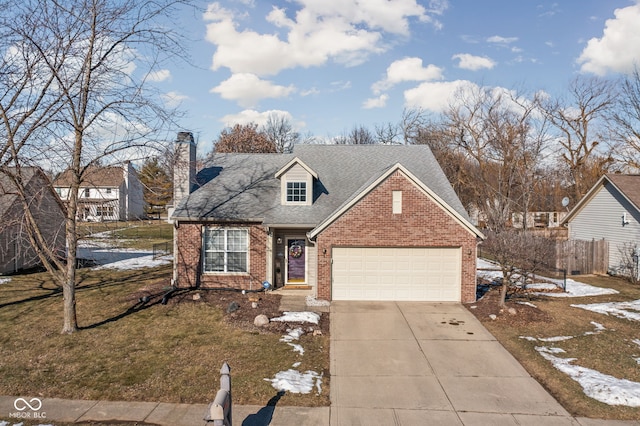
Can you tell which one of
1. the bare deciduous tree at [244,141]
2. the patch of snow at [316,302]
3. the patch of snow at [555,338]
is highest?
the bare deciduous tree at [244,141]

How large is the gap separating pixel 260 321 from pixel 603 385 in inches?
316

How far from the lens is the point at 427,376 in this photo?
8484 mm

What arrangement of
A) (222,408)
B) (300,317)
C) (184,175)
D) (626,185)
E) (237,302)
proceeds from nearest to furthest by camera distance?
(222,408) → (300,317) → (237,302) → (184,175) → (626,185)

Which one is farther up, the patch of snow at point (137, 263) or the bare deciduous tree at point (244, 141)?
the bare deciduous tree at point (244, 141)

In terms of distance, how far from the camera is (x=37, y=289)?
51.6 ft

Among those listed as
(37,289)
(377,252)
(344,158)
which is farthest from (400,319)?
(37,289)

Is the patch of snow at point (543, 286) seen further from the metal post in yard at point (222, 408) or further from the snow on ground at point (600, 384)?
the metal post in yard at point (222, 408)

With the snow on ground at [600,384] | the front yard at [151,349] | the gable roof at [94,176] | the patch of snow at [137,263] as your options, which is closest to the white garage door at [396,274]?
the front yard at [151,349]

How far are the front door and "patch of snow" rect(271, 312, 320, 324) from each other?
3.73 metres

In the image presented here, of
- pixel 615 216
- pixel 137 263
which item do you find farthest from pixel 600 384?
pixel 137 263

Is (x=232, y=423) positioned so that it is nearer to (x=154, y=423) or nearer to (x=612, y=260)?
(x=154, y=423)

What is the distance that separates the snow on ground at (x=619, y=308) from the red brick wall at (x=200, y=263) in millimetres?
11375

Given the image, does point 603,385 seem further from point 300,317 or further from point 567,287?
point 567,287

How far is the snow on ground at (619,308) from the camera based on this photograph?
13.2 m
